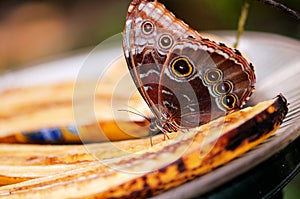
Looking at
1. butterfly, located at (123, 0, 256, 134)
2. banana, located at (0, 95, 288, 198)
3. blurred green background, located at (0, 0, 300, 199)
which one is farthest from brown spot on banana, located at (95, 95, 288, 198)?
blurred green background, located at (0, 0, 300, 199)

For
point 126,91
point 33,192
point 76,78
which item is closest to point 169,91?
point 33,192

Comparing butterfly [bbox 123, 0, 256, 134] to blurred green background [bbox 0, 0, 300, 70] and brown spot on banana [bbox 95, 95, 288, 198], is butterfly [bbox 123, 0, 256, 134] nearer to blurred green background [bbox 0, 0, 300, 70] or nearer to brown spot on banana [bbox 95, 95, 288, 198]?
brown spot on banana [bbox 95, 95, 288, 198]

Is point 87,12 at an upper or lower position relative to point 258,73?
upper

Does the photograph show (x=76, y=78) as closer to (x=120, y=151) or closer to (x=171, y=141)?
(x=120, y=151)

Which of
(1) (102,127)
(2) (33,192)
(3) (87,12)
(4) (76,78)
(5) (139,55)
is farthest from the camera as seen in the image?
(3) (87,12)

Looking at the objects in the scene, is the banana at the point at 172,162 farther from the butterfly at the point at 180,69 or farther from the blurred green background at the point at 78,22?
the blurred green background at the point at 78,22

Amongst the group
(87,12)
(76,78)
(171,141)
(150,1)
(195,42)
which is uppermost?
(87,12)
